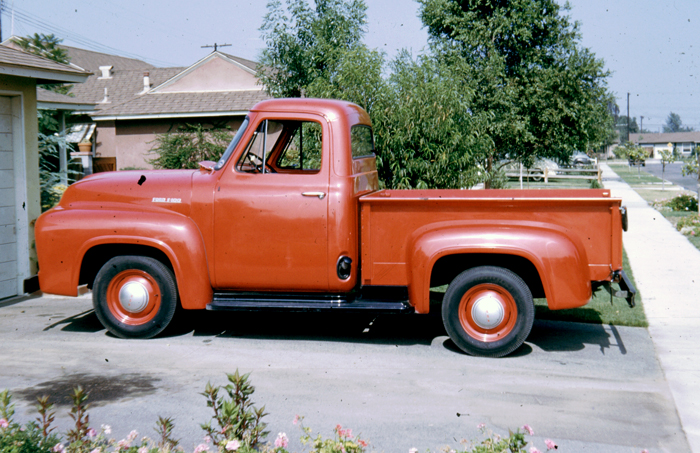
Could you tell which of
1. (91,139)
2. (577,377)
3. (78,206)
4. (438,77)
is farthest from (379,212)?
(91,139)

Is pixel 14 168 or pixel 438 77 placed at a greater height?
pixel 438 77

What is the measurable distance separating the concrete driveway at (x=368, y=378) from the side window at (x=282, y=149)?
68.1 inches

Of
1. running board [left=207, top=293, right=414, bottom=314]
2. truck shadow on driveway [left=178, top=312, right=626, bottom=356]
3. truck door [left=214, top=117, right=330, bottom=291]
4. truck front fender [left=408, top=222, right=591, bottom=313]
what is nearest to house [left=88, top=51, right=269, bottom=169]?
truck shadow on driveway [left=178, top=312, right=626, bottom=356]

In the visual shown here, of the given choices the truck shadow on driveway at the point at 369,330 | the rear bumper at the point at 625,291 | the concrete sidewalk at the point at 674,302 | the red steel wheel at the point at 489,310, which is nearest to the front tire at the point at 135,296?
the truck shadow on driveway at the point at 369,330

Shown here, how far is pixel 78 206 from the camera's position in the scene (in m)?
6.66

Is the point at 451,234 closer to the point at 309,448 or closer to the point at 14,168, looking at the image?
the point at 309,448

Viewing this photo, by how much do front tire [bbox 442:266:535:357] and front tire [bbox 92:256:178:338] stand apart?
8.84 ft

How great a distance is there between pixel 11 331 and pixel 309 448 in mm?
4441

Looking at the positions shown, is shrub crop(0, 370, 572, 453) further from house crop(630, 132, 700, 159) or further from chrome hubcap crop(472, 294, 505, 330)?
house crop(630, 132, 700, 159)

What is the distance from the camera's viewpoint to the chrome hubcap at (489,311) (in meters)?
5.88

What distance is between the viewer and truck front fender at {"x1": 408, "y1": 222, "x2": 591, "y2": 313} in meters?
5.64

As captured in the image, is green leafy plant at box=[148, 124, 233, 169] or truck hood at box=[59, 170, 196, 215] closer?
truck hood at box=[59, 170, 196, 215]

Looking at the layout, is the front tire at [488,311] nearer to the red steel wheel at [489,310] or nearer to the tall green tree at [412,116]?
the red steel wheel at [489,310]

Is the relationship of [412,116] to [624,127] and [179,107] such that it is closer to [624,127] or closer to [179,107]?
[179,107]
